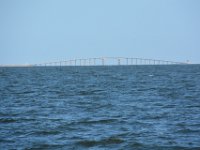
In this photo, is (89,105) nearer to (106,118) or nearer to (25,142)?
(106,118)

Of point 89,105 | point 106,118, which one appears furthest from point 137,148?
point 89,105

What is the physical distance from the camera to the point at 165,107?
28.9 meters

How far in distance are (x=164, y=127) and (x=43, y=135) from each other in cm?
539

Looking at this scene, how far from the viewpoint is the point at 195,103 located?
102ft

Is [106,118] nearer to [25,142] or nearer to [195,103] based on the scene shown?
[25,142]

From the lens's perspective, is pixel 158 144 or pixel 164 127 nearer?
pixel 158 144

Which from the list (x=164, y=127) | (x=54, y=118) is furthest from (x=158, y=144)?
(x=54, y=118)

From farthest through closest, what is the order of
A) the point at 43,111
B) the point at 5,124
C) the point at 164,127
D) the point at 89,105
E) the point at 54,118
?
the point at 89,105, the point at 43,111, the point at 54,118, the point at 5,124, the point at 164,127

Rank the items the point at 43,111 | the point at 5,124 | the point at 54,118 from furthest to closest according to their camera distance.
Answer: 1. the point at 43,111
2. the point at 54,118
3. the point at 5,124

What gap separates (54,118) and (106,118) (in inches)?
105

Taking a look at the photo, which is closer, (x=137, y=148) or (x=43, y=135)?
(x=137, y=148)

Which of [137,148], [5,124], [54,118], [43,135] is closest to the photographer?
[137,148]

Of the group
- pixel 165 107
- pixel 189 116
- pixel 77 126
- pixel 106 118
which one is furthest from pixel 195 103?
pixel 77 126

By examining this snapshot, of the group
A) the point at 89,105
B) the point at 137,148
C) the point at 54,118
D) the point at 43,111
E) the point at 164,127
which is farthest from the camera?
the point at 89,105
